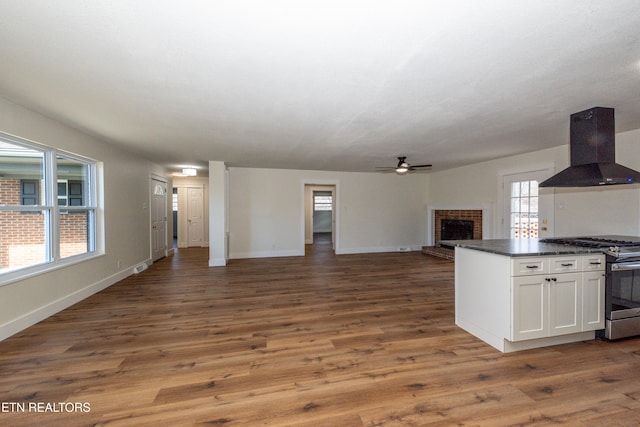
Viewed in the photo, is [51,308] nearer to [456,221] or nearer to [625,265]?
[625,265]

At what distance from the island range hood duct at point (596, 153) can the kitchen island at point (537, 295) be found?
0.73 meters

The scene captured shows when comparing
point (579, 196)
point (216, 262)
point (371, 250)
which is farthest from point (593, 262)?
point (216, 262)

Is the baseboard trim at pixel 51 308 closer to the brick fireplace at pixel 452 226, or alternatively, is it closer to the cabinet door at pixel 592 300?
the cabinet door at pixel 592 300

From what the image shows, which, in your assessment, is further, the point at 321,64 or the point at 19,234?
the point at 19,234

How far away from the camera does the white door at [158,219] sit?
614 centimetres

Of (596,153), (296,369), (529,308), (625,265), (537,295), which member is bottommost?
(296,369)

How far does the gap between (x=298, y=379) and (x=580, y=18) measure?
2833mm

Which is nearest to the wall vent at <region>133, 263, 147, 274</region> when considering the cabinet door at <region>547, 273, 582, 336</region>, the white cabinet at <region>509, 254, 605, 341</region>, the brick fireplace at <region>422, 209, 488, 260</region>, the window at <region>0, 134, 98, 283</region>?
the window at <region>0, 134, 98, 283</region>

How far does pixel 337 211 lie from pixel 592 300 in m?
5.38

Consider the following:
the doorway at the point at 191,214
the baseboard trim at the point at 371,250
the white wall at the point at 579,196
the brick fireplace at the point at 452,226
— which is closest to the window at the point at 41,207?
the doorway at the point at 191,214

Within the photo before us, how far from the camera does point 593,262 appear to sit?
2.48 meters

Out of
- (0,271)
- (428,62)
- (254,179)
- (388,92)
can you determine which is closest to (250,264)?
(254,179)

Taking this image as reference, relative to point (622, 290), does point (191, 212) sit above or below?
above

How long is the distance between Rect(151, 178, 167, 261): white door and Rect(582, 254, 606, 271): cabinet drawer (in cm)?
734
